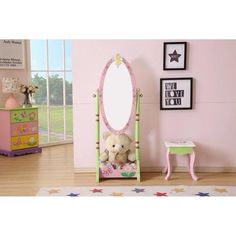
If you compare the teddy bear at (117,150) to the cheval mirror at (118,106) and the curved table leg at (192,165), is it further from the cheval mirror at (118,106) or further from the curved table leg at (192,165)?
the curved table leg at (192,165)

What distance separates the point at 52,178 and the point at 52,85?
2180 millimetres

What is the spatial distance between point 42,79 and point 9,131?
3.57 ft

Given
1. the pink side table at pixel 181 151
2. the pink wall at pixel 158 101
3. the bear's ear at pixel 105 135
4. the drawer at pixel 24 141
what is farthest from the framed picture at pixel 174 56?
the drawer at pixel 24 141

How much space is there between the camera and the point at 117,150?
3701 mm

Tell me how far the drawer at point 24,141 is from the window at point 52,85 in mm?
484

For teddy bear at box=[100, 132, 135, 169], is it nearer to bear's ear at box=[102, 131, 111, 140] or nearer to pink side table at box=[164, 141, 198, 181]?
bear's ear at box=[102, 131, 111, 140]

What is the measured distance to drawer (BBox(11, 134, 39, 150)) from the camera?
4965 millimetres

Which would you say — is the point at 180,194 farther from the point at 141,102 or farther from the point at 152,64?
the point at 152,64

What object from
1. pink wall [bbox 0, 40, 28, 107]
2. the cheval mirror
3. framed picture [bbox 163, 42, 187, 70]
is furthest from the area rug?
pink wall [bbox 0, 40, 28, 107]

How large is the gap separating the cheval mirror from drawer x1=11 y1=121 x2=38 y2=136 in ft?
5.59

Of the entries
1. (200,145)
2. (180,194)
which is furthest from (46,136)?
(180,194)

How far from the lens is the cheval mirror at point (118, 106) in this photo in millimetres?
3740

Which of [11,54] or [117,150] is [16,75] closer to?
[11,54]
